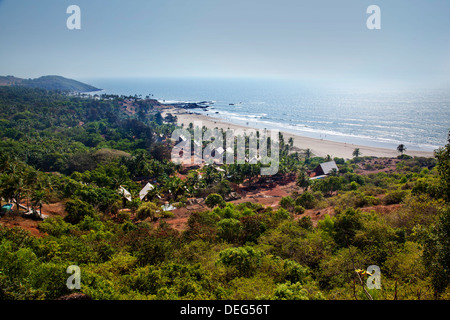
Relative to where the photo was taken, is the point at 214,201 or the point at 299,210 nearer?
the point at 299,210

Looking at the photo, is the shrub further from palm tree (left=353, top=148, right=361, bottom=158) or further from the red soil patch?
palm tree (left=353, top=148, right=361, bottom=158)

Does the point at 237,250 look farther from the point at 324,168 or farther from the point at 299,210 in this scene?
the point at 324,168

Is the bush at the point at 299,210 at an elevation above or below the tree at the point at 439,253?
below

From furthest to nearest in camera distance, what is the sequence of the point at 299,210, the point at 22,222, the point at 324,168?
the point at 324,168
the point at 299,210
the point at 22,222

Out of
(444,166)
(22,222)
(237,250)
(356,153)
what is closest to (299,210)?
(237,250)

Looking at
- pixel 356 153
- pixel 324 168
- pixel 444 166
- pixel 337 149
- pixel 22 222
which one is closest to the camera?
pixel 444 166

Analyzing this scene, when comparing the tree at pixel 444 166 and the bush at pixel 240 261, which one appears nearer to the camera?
the tree at pixel 444 166

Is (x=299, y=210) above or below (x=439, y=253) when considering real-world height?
below

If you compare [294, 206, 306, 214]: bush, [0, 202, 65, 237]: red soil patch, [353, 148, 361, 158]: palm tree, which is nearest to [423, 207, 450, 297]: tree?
[294, 206, 306, 214]: bush

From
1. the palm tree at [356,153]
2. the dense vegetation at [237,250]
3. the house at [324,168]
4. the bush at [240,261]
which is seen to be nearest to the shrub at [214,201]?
the dense vegetation at [237,250]

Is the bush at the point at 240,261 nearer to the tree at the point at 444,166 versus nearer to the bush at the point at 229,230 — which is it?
the bush at the point at 229,230

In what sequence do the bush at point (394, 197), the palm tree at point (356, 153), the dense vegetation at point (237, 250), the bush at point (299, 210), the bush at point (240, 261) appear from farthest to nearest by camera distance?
the palm tree at point (356, 153) → the bush at point (299, 210) → the bush at point (394, 197) → the bush at point (240, 261) → the dense vegetation at point (237, 250)
